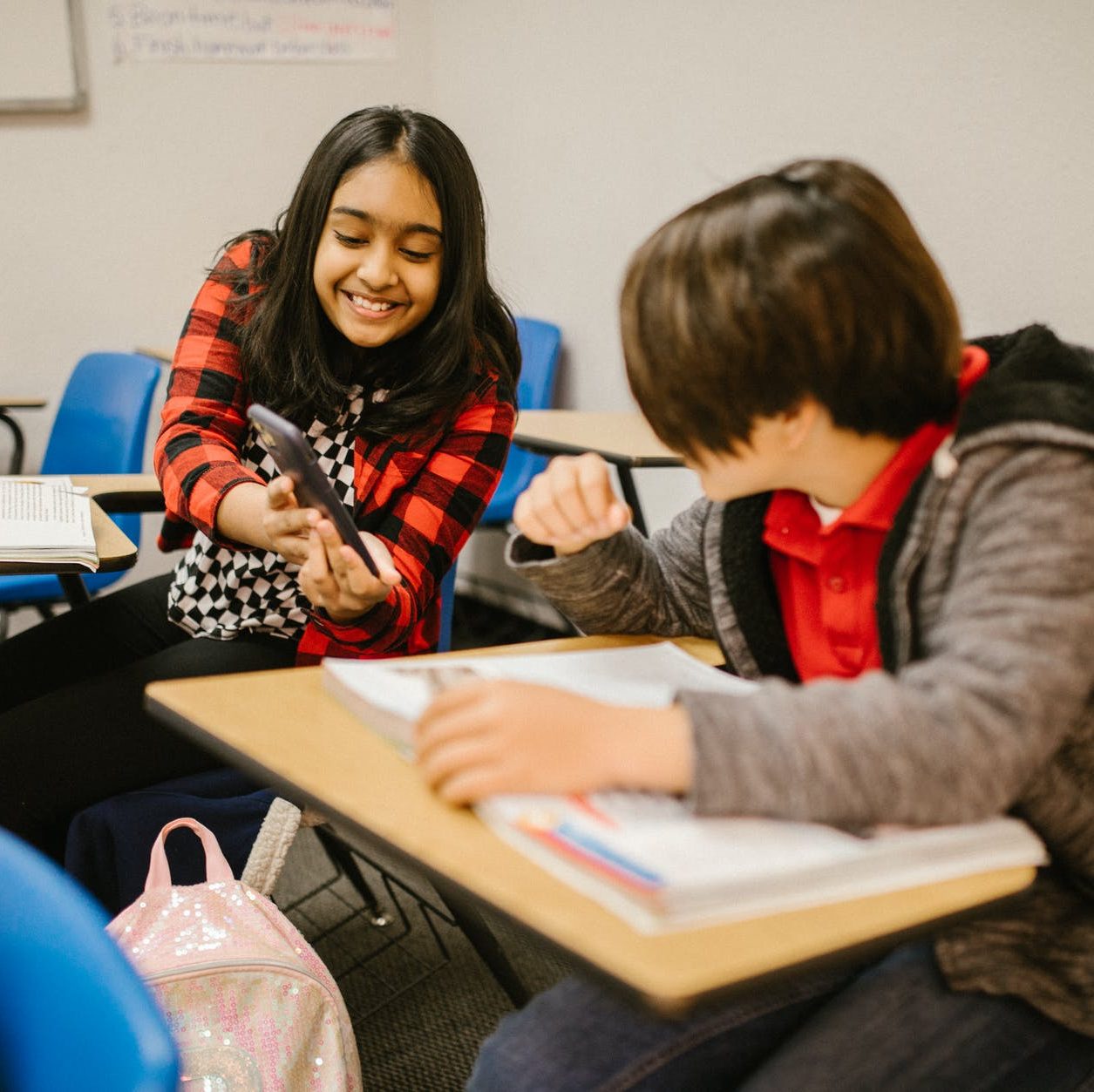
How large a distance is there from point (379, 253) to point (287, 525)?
0.37 m

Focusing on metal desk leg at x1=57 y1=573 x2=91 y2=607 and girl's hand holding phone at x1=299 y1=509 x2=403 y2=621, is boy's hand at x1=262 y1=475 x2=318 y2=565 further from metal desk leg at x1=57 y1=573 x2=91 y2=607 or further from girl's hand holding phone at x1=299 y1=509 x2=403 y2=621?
metal desk leg at x1=57 y1=573 x2=91 y2=607

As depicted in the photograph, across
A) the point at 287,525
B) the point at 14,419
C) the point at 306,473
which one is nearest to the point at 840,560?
the point at 306,473

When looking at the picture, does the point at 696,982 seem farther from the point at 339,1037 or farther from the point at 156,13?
the point at 156,13

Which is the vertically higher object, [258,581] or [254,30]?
[254,30]

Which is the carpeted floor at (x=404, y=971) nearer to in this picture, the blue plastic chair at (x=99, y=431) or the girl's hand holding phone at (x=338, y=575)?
the girl's hand holding phone at (x=338, y=575)

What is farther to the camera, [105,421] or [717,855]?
[105,421]

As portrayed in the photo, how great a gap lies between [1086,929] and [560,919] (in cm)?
39

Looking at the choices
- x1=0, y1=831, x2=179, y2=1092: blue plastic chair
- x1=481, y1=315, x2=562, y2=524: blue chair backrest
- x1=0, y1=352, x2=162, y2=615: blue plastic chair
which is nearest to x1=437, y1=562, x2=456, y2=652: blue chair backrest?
x1=0, y1=831, x2=179, y2=1092: blue plastic chair

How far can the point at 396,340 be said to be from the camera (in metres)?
1.47

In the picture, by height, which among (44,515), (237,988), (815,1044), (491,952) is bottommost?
(491,952)

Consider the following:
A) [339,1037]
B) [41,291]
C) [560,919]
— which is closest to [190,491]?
[339,1037]

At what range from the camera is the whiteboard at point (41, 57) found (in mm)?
3105

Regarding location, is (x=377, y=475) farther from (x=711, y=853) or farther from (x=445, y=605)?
(x=711, y=853)

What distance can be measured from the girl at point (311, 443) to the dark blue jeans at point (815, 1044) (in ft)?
1.85
